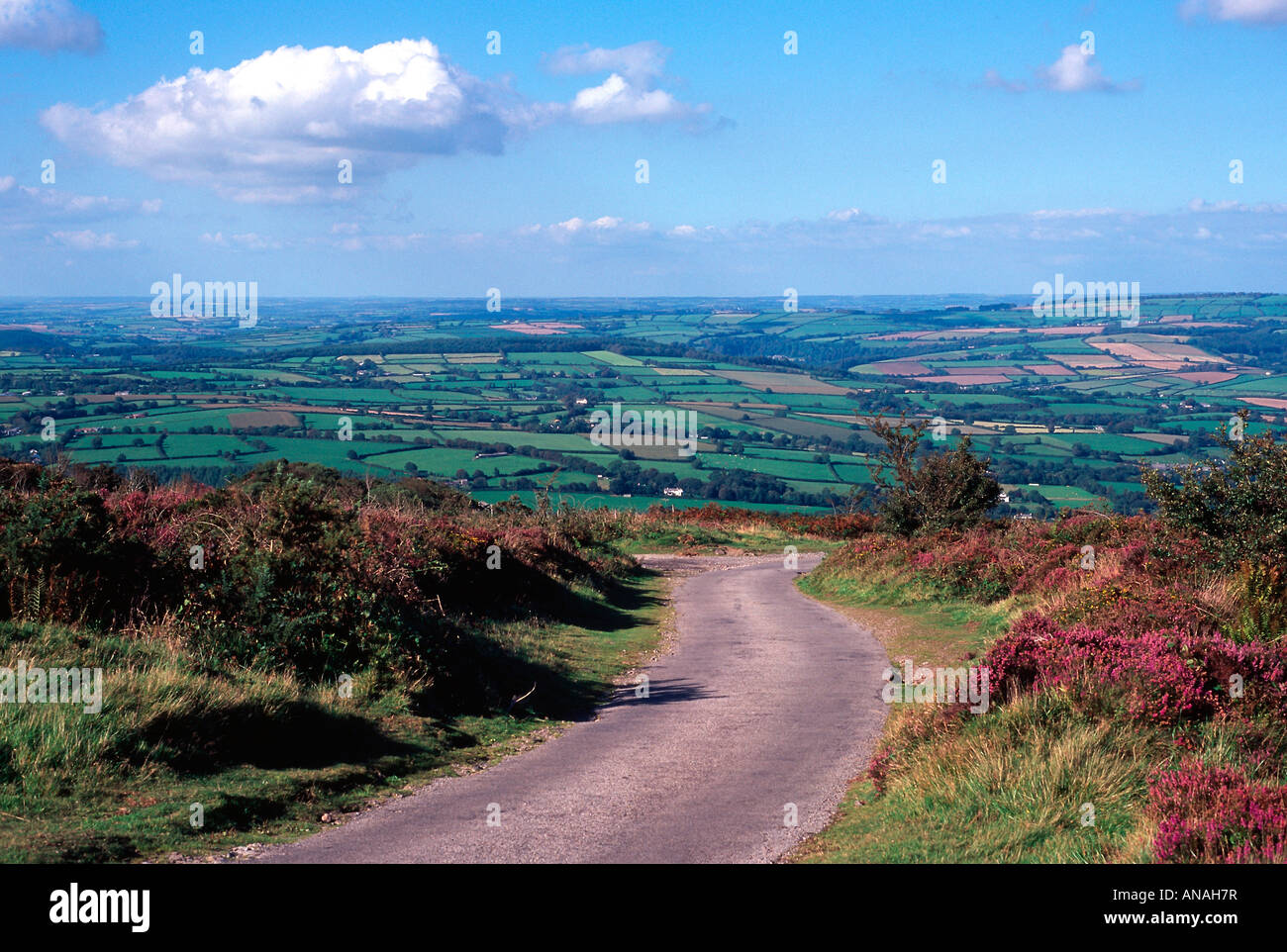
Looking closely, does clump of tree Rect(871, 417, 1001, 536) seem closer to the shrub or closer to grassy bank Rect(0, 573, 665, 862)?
grassy bank Rect(0, 573, 665, 862)

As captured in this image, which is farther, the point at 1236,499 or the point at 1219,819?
the point at 1236,499

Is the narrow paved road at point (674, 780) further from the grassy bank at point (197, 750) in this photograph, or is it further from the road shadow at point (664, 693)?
the grassy bank at point (197, 750)

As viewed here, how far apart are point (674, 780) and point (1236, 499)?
9.25 meters

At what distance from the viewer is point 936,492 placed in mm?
25500

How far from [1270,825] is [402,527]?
12.3 metres

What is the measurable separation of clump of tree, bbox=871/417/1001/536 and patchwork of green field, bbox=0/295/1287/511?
11.5ft

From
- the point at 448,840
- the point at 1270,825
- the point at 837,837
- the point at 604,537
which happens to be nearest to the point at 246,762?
the point at 448,840

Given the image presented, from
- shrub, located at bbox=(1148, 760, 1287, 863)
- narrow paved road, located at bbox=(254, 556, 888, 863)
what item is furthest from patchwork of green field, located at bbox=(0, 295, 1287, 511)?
shrub, located at bbox=(1148, 760, 1287, 863)

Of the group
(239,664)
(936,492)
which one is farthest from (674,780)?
(936,492)

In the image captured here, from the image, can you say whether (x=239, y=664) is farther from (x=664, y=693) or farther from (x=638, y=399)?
(x=638, y=399)

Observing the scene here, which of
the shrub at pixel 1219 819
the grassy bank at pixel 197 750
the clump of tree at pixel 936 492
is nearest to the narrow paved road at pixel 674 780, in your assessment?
the grassy bank at pixel 197 750

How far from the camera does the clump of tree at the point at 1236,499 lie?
1296 cm

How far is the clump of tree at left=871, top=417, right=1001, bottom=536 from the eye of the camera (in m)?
25.0

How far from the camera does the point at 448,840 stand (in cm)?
670
